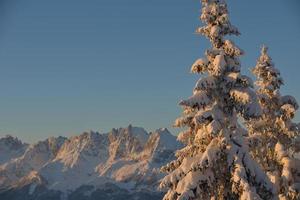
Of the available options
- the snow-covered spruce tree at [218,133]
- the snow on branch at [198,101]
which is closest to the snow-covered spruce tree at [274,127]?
the snow-covered spruce tree at [218,133]

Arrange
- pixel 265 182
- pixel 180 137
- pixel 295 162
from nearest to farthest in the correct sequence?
pixel 265 182
pixel 180 137
pixel 295 162

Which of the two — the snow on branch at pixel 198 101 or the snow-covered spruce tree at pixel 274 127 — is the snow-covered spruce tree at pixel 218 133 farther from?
the snow-covered spruce tree at pixel 274 127

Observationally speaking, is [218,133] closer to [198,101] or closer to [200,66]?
[198,101]

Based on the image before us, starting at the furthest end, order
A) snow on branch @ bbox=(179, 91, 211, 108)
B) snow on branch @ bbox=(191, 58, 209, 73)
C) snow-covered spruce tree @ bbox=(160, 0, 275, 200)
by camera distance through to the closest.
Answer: snow on branch @ bbox=(191, 58, 209, 73) < snow on branch @ bbox=(179, 91, 211, 108) < snow-covered spruce tree @ bbox=(160, 0, 275, 200)

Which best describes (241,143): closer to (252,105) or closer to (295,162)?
(252,105)

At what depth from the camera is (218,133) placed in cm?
2695

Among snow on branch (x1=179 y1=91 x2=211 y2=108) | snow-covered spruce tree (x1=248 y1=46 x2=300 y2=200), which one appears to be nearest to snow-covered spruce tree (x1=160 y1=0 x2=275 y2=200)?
snow on branch (x1=179 y1=91 x2=211 y2=108)

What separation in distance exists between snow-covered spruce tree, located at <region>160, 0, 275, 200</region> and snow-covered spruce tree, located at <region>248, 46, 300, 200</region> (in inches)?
302

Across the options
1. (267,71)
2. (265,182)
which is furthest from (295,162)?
(265,182)

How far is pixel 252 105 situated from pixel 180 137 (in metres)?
3.79

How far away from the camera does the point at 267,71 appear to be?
3538 centimetres

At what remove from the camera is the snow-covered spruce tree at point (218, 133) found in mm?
25953

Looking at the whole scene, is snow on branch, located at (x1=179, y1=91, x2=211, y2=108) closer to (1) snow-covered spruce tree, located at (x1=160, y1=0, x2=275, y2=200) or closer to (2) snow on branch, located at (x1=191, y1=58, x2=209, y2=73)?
(1) snow-covered spruce tree, located at (x1=160, y1=0, x2=275, y2=200)

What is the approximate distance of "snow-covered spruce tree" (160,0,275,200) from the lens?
85.1 ft
